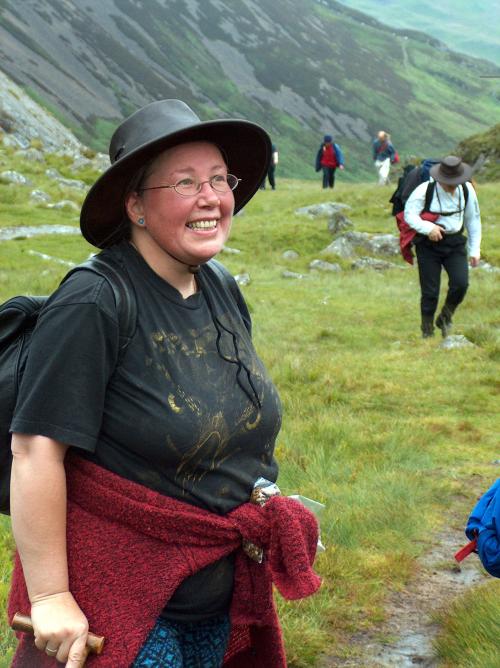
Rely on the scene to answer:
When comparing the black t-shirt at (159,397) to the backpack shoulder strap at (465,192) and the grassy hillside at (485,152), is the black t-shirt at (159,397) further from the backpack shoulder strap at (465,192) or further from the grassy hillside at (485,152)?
the grassy hillside at (485,152)

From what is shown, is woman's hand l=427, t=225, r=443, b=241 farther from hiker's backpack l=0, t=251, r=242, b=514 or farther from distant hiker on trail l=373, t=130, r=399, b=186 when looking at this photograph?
distant hiker on trail l=373, t=130, r=399, b=186

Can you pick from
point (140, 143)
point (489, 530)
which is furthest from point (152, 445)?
point (489, 530)

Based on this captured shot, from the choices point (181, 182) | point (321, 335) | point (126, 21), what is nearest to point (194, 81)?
point (126, 21)

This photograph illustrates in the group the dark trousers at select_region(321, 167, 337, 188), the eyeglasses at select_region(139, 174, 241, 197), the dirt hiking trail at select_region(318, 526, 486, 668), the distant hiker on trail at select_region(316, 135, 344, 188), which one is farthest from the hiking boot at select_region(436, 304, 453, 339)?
the dark trousers at select_region(321, 167, 337, 188)

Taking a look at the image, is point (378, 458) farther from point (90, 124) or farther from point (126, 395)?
point (90, 124)

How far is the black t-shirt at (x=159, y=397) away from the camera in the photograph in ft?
7.39

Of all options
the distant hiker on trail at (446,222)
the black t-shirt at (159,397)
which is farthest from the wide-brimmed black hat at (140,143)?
the distant hiker on trail at (446,222)

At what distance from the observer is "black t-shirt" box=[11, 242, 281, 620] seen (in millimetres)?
2254

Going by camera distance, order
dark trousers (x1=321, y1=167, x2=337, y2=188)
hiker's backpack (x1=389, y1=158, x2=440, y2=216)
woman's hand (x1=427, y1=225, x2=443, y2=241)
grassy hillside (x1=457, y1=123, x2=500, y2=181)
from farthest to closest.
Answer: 1. grassy hillside (x1=457, y1=123, x2=500, y2=181)
2. dark trousers (x1=321, y1=167, x2=337, y2=188)
3. hiker's backpack (x1=389, y1=158, x2=440, y2=216)
4. woman's hand (x1=427, y1=225, x2=443, y2=241)

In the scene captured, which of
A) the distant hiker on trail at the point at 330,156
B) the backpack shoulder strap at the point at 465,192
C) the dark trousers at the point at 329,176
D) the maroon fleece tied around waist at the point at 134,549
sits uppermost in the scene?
the maroon fleece tied around waist at the point at 134,549

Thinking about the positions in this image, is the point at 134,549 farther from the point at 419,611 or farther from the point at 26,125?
the point at 26,125

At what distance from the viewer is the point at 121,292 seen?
238 cm

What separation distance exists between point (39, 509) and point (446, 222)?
27.6ft

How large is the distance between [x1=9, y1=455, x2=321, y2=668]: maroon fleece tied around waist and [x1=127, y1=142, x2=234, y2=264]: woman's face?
69 cm
